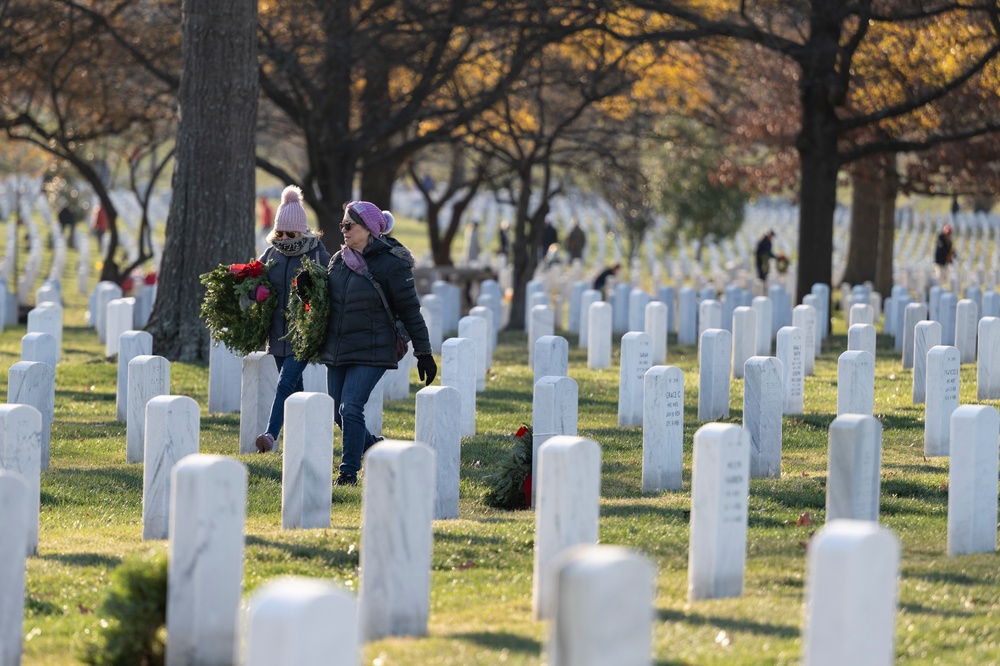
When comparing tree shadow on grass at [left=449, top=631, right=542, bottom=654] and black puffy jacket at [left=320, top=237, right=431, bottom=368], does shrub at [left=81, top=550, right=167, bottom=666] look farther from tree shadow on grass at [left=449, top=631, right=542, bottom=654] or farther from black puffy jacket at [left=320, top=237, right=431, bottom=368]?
black puffy jacket at [left=320, top=237, right=431, bottom=368]

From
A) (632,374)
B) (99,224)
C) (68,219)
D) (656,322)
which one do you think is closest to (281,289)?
(632,374)

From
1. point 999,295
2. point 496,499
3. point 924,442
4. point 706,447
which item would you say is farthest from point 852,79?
point 706,447

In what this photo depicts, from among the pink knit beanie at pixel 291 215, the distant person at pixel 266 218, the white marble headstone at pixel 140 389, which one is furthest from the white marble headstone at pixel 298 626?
the distant person at pixel 266 218

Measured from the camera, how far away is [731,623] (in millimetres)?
5844

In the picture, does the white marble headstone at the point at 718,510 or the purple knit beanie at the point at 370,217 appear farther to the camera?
the purple knit beanie at the point at 370,217

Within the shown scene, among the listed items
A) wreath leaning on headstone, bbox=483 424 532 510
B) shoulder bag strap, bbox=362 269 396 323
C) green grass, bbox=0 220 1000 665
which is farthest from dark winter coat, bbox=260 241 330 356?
wreath leaning on headstone, bbox=483 424 532 510

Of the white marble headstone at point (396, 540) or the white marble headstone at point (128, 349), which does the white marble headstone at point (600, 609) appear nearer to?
the white marble headstone at point (396, 540)

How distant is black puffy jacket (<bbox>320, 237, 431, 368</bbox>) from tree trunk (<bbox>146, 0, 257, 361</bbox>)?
6.50m

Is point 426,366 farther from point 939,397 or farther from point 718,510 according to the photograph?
point 939,397

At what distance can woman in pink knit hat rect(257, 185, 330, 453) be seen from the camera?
33.1 ft

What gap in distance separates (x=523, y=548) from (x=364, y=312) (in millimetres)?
2288

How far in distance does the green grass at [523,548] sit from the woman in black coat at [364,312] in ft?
1.74

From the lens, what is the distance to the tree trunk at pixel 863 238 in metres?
29.8

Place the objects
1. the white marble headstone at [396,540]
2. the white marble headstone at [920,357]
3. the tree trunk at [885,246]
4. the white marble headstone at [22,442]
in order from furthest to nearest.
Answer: the tree trunk at [885,246] → the white marble headstone at [920,357] → the white marble headstone at [22,442] → the white marble headstone at [396,540]
